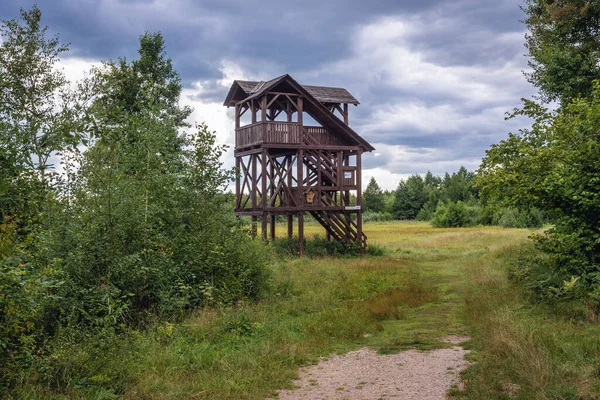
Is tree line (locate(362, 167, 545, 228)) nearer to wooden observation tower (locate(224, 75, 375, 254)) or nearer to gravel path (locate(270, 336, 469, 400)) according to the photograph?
wooden observation tower (locate(224, 75, 375, 254))

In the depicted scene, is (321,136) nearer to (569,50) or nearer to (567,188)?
(569,50)

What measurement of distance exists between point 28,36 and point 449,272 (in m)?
24.6

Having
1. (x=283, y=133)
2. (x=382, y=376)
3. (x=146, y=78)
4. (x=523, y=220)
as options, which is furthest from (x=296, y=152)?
(x=523, y=220)

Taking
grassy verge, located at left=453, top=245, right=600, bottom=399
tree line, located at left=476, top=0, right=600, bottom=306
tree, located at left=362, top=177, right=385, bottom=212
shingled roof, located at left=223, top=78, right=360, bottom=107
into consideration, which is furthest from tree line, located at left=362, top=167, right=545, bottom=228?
grassy verge, located at left=453, top=245, right=600, bottom=399

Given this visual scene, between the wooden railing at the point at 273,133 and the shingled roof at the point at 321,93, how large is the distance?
8.40 ft

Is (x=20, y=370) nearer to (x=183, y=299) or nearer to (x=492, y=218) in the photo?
(x=183, y=299)

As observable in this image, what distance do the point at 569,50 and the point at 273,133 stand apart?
14.5 meters

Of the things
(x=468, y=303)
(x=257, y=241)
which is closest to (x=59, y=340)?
(x=257, y=241)

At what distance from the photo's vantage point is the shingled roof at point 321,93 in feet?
97.8

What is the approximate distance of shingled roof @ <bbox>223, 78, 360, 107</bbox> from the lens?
97.8ft

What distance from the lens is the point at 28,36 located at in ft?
93.2

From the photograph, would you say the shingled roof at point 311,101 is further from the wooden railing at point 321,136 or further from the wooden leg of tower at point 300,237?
the wooden leg of tower at point 300,237

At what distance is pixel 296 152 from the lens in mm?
29203

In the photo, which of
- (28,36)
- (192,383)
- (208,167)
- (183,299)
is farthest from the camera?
(28,36)
